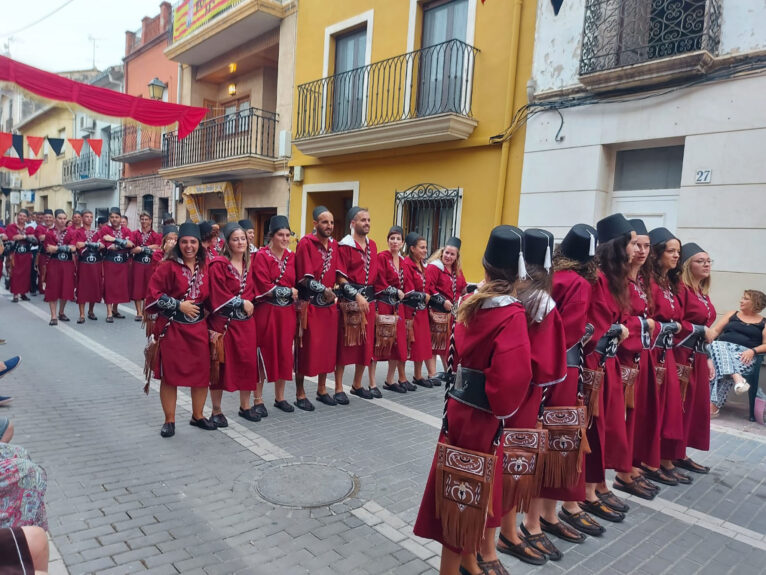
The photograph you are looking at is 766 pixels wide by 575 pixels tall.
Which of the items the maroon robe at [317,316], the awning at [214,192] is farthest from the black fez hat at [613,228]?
the awning at [214,192]

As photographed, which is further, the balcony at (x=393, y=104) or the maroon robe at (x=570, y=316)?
the balcony at (x=393, y=104)

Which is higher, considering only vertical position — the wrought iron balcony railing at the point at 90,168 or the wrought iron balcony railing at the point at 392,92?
the wrought iron balcony railing at the point at 392,92

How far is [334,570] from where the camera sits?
3.07 meters

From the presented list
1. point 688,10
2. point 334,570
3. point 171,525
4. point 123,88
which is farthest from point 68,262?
point 123,88

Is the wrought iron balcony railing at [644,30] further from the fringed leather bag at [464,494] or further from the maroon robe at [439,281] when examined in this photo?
the fringed leather bag at [464,494]

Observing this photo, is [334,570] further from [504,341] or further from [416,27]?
[416,27]

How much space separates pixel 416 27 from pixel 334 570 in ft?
34.8

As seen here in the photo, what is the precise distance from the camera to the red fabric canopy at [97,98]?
26.5 feet

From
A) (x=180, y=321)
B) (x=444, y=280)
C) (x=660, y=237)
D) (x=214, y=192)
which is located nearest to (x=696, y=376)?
(x=660, y=237)

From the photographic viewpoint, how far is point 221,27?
14.9 meters

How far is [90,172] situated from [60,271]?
55.7ft

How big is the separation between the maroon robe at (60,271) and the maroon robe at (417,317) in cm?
751

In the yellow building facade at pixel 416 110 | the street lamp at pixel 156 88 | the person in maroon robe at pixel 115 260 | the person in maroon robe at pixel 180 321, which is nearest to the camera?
the person in maroon robe at pixel 180 321

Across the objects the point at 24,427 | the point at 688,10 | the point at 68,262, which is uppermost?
the point at 688,10
